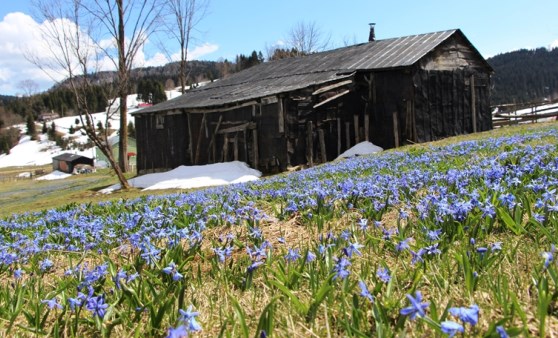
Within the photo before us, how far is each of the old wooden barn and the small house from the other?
45.6 meters

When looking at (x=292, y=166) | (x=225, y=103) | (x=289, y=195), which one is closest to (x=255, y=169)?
(x=292, y=166)

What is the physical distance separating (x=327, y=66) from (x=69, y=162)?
171 feet

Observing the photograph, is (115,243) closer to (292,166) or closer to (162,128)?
(292,166)

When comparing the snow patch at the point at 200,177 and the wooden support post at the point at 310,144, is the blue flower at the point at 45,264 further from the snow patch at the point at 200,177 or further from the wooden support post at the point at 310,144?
the wooden support post at the point at 310,144

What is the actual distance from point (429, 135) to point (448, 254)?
22225 millimetres

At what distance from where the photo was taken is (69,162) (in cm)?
6825

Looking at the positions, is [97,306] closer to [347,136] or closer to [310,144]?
[310,144]

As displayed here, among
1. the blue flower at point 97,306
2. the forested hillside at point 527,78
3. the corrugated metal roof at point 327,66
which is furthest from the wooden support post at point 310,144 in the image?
the forested hillside at point 527,78

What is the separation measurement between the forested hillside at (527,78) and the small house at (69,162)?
284ft

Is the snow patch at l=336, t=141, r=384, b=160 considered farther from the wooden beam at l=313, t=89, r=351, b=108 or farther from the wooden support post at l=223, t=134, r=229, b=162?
the wooden support post at l=223, t=134, r=229, b=162

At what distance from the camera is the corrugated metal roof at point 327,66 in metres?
24.1

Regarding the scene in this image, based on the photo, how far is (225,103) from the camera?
2512cm

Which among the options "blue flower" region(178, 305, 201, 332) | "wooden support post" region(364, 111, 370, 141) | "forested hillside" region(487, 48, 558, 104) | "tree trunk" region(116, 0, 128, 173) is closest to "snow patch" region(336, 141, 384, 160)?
"wooden support post" region(364, 111, 370, 141)

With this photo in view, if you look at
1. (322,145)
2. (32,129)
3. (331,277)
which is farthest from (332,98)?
(32,129)
